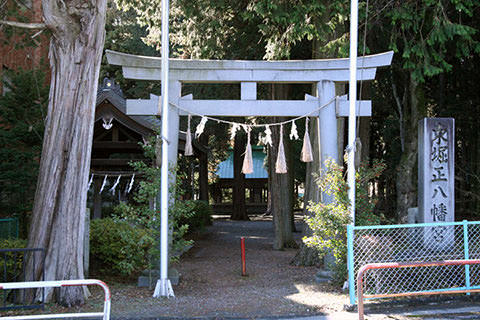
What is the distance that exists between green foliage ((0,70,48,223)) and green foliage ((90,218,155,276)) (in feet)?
8.07

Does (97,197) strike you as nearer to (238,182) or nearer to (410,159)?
(410,159)

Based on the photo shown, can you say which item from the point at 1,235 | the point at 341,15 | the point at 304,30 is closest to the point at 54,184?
the point at 1,235

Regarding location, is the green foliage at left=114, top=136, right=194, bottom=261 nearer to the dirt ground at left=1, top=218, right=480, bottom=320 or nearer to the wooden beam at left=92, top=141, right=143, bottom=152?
the dirt ground at left=1, top=218, right=480, bottom=320

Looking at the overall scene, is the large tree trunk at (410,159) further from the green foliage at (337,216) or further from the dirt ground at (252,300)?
the green foliage at (337,216)

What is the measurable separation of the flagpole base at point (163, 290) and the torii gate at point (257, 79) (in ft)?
8.62

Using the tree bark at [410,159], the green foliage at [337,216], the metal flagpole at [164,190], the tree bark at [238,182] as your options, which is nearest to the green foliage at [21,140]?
the metal flagpole at [164,190]

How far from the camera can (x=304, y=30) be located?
12.4m

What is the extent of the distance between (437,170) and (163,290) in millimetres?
6196

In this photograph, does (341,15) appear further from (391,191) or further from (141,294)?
(391,191)

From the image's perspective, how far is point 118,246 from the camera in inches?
433

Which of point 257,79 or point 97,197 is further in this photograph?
point 97,197

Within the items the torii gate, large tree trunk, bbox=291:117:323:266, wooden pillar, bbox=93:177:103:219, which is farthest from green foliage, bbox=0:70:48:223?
large tree trunk, bbox=291:117:323:266

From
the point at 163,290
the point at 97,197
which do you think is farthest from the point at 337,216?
the point at 97,197

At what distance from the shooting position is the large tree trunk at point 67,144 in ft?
28.7
